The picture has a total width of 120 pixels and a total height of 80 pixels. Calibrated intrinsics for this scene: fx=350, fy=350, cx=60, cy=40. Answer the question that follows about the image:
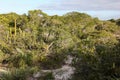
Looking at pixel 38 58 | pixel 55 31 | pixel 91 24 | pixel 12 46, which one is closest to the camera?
pixel 38 58

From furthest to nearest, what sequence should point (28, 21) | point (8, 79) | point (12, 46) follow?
point (28, 21), point (12, 46), point (8, 79)

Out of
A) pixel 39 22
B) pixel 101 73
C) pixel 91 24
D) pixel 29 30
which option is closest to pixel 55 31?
pixel 29 30

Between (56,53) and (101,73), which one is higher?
(101,73)

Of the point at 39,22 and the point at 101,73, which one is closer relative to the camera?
the point at 101,73

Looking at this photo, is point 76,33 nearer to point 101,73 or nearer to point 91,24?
point 91,24

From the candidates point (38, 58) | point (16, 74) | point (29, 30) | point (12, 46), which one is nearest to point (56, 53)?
point (38, 58)

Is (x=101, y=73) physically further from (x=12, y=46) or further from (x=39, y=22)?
(x=39, y=22)
